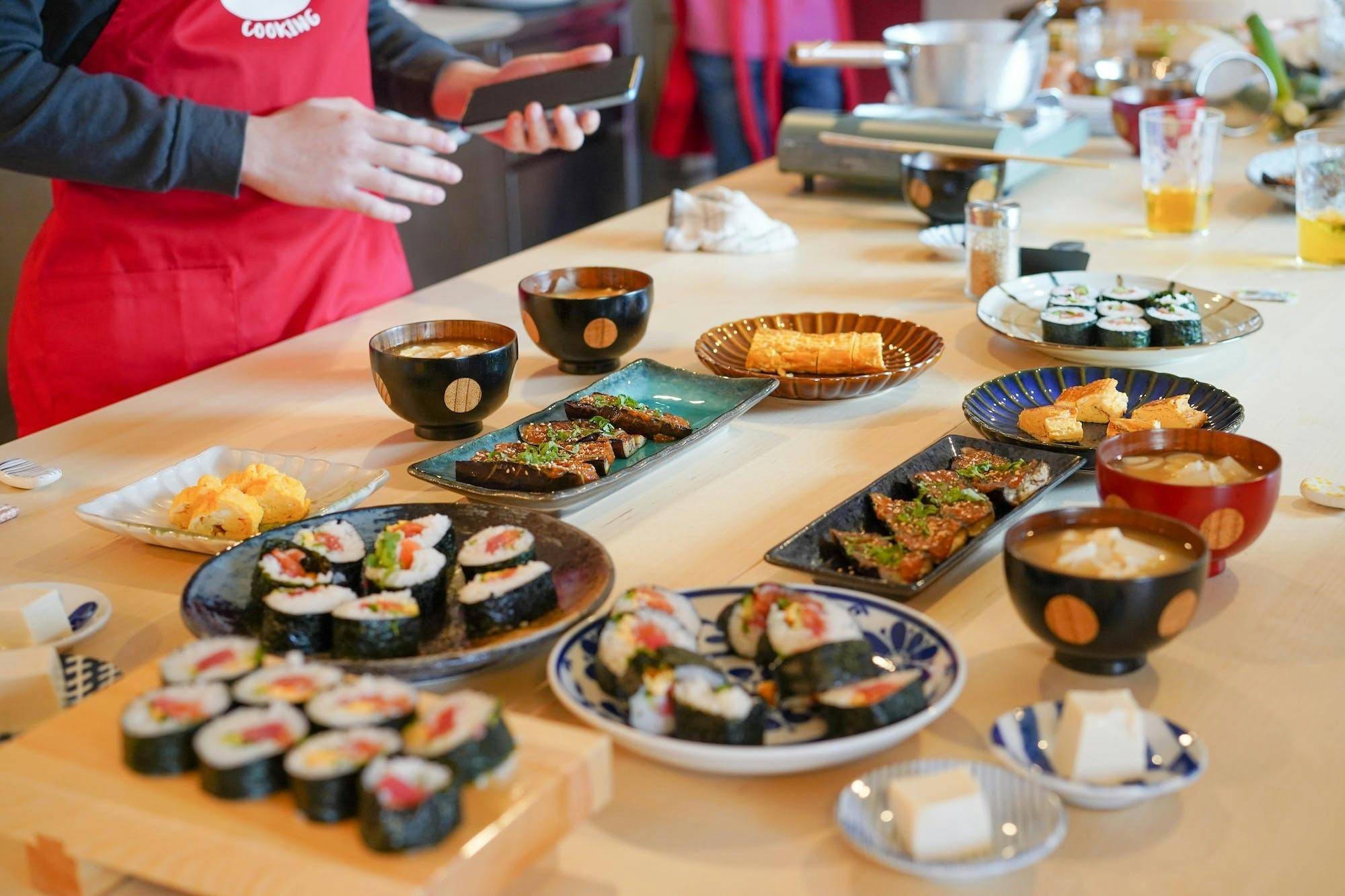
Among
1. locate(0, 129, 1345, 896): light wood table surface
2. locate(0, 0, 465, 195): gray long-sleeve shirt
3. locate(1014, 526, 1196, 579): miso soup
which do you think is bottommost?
locate(0, 129, 1345, 896): light wood table surface

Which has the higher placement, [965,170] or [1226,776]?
[965,170]

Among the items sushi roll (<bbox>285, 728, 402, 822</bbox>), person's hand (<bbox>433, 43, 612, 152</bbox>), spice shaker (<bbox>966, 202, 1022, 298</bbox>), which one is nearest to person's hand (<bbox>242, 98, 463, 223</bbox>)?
person's hand (<bbox>433, 43, 612, 152</bbox>)

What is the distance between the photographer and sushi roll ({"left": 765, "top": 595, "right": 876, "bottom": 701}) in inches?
35.5

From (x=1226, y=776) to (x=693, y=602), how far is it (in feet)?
1.29

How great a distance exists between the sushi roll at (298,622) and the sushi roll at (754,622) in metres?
0.29

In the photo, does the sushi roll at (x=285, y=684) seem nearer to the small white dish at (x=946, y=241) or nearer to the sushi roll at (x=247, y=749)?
the sushi roll at (x=247, y=749)

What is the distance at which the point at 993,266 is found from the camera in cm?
194

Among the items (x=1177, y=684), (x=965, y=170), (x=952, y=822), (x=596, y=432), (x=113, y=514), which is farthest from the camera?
(x=965, y=170)

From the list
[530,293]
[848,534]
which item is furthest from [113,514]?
[848,534]

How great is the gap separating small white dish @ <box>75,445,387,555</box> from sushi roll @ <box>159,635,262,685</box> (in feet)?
0.98

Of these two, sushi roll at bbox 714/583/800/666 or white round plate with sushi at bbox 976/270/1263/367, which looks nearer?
sushi roll at bbox 714/583/800/666

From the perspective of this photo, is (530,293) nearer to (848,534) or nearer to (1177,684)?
(848,534)

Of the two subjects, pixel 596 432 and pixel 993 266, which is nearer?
pixel 596 432

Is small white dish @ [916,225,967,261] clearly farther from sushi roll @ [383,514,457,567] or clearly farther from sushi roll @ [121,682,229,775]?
sushi roll @ [121,682,229,775]
